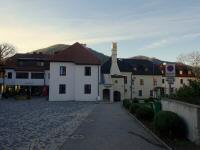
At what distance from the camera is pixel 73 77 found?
50.8 m

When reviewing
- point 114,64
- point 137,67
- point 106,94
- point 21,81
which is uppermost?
point 114,64

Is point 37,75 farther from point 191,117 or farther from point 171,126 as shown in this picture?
point 191,117

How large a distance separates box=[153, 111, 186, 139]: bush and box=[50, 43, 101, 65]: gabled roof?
128ft

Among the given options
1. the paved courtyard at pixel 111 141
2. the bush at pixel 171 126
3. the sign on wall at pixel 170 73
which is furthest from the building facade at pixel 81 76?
the bush at pixel 171 126

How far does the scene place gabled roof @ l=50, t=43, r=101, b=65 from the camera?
5069cm

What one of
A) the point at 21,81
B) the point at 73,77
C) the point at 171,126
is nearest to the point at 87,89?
the point at 73,77

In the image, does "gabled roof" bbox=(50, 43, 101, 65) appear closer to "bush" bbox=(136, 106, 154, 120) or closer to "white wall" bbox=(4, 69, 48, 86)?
"white wall" bbox=(4, 69, 48, 86)

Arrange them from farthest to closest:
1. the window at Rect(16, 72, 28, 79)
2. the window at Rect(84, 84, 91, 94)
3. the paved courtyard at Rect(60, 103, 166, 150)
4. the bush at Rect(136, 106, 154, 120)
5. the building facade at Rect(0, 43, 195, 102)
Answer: the window at Rect(16, 72, 28, 79)
the window at Rect(84, 84, 91, 94)
the building facade at Rect(0, 43, 195, 102)
the bush at Rect(136, 106, 154, 120)
the paved courtyard at Rect(60, 103, 166, 150)

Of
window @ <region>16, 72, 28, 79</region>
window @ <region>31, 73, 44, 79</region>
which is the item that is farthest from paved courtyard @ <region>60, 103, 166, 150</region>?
window @ <region>16, 72, 28, 79</region>

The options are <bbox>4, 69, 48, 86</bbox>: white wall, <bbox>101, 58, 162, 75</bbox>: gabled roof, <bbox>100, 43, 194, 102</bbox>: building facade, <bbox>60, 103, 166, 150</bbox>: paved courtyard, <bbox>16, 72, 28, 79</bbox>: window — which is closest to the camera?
<bbox>60, 103, 166, 150</bbox>: paved courtyard

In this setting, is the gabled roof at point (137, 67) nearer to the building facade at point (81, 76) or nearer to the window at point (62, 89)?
the building facade at point (81, 76)

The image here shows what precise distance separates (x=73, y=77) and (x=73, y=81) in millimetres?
715

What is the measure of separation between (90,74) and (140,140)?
3884 centimetres

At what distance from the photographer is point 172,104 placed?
14992 millimetres
